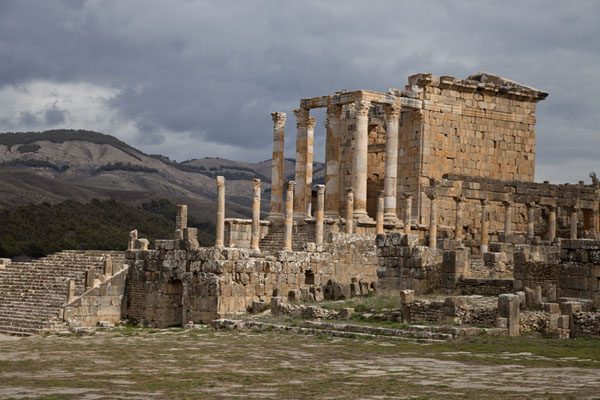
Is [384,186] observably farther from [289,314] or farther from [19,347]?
[19,347]

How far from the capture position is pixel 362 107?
45.6 m

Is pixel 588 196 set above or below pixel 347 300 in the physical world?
above

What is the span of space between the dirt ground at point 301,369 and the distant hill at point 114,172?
82.6 m

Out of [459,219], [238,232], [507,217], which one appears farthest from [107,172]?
[459,219]

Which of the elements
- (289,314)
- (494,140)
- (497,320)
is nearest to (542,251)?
(289,314)

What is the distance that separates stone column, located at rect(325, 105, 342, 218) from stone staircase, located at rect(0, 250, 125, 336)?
10.2 meters

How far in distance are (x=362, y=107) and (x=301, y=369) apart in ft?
90.3

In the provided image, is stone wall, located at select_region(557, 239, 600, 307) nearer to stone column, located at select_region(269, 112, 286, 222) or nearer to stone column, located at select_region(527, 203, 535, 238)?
stone column, located at select_region(527, 203, 535, 238)

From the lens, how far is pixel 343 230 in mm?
43875

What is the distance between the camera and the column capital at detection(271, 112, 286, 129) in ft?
159

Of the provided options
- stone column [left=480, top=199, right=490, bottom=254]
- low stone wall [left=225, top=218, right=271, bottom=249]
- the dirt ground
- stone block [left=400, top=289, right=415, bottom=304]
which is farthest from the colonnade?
the dirt ground

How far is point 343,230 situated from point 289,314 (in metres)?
13.7

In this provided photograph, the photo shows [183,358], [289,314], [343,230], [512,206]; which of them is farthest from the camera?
[512,206]

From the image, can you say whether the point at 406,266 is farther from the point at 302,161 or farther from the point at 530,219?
the point at 302,161
